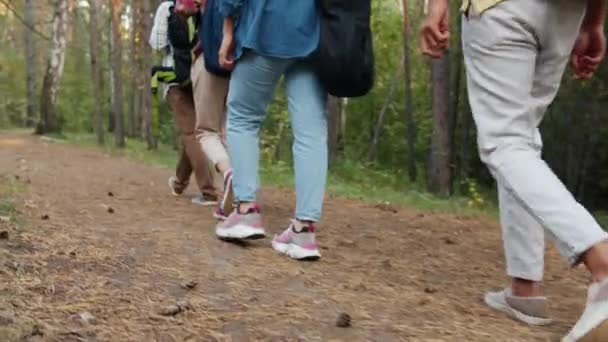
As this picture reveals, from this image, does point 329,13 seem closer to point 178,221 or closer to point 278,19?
point 278,19

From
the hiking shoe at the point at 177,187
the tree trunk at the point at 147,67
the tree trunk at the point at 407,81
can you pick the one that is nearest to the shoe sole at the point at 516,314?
the hiking shoe at the point at 177,187

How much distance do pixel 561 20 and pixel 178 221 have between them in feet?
9.38

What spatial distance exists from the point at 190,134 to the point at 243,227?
2549 millimetres

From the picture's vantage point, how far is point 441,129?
13750 mm

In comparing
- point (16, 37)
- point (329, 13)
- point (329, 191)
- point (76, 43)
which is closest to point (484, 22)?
point (329, 13)

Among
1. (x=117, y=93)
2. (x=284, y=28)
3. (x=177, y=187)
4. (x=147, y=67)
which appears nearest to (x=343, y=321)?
(x=284, y=28)

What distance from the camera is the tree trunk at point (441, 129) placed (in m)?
13.7

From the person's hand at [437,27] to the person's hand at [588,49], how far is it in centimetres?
54

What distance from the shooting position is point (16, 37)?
4984 cm

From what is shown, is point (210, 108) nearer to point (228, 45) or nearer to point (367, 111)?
point (228, 45)

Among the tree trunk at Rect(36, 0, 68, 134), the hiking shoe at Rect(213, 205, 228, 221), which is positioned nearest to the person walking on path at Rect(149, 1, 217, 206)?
the hiking shoe at Rect(213, 205, 228, 221)

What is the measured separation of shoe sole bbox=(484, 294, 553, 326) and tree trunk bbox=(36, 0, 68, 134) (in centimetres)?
1821

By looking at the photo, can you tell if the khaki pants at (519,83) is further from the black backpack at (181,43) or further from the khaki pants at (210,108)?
the black backpack at (181,43)

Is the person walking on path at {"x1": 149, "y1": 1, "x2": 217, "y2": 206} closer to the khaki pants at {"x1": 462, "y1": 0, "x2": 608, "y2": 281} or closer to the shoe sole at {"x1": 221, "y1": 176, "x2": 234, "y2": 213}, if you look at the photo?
the shoe sole at {"x1": 221, "y1": 176, "x2": 234, "y2": 213}
